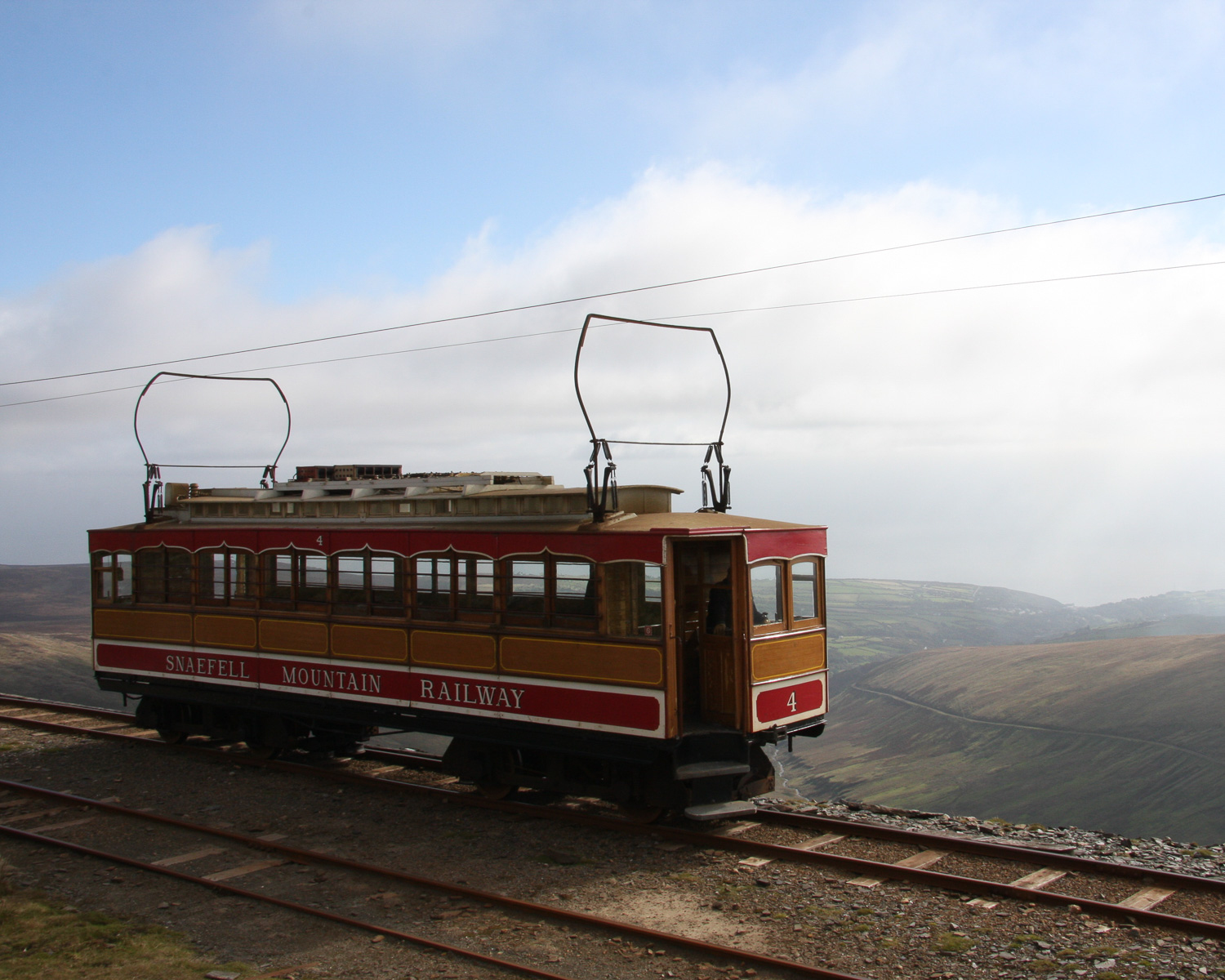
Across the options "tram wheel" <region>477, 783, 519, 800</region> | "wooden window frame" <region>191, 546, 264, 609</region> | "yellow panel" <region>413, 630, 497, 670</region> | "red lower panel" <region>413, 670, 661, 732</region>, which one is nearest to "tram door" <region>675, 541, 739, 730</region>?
"red lower panel" <region>413, 670, 661, 732</region>

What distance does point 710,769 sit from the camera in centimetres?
963

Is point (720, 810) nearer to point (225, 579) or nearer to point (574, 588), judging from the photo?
point (574, 588)

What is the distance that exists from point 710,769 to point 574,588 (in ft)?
7.82

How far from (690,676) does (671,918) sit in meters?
3.36

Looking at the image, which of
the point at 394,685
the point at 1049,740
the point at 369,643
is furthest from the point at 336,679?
the point at 1049,740

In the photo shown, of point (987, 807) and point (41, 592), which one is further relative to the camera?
point (41, 592)

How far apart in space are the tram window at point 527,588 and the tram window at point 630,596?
0.94m

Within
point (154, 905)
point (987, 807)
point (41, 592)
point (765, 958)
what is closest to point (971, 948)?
point (765, 958)

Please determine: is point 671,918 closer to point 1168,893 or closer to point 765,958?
point 765,958

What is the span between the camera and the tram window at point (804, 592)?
10.7 meters

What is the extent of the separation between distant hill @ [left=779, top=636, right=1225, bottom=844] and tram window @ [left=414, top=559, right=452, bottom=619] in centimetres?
5211

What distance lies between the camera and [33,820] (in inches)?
436

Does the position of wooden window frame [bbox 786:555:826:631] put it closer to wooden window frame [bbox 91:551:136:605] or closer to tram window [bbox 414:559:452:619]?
tram window [bbox 414:559:452:619]

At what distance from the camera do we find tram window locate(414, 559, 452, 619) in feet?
37.4
